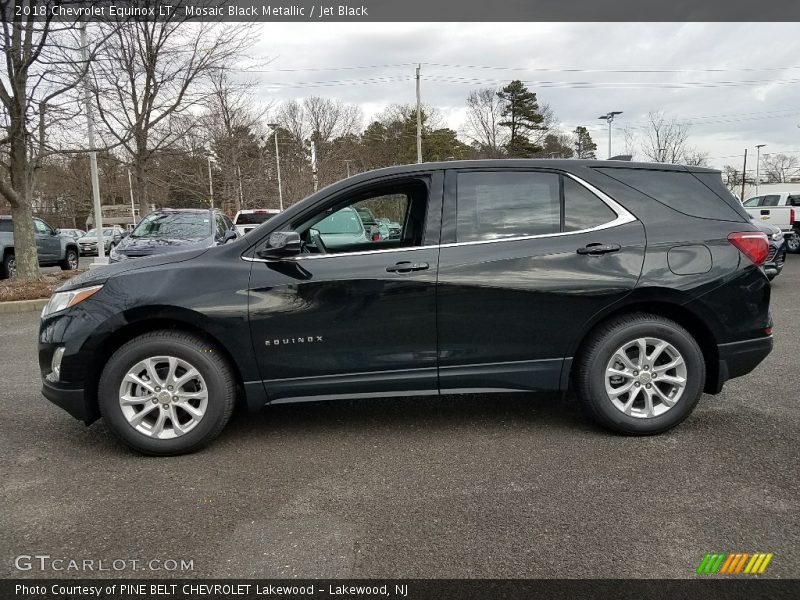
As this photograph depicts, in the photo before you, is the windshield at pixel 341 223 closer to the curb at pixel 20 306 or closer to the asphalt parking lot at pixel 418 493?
the asphalt parking lot at pixel 418 493

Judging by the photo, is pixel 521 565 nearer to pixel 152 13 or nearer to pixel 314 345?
pixel 314 345

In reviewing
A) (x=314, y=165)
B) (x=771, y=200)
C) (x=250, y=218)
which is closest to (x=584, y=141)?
(x=314, y=165)

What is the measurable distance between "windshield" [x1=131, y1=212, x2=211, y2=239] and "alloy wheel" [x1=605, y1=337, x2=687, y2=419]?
9171 millimetres

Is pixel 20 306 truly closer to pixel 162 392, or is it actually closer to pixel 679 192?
pixel 162 392

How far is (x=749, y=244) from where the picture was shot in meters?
3.83

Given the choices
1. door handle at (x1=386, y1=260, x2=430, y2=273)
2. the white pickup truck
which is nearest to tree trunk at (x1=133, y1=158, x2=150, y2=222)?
door handle at (x1=386, y1=260, x2=430, y2=273)

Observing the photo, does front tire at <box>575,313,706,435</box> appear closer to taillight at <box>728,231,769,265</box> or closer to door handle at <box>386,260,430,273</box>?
taillight at <box>728,231,769,265</box>

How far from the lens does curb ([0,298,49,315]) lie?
9.92 m

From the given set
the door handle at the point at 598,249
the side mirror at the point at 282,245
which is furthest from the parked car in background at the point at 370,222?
the door handle at the point at 598,249

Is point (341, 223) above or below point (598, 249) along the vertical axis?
above

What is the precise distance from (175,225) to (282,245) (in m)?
8.85

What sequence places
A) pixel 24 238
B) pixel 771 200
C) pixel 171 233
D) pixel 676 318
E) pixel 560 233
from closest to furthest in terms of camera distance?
pixel 560 233
pixel 676 318
pixel 171 233
pixel 24 238
pixel 771 200

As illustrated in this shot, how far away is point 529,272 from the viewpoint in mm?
3713

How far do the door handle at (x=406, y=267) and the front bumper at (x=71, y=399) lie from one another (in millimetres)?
2051
